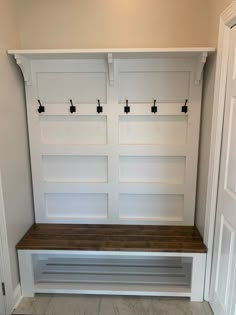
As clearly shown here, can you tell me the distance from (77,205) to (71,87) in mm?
1019

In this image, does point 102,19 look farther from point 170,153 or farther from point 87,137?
point 170,153

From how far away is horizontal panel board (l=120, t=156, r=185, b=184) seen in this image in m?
2.27

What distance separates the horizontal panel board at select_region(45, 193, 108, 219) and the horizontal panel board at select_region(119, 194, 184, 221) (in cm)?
18

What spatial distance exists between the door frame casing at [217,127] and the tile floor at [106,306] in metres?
0.21

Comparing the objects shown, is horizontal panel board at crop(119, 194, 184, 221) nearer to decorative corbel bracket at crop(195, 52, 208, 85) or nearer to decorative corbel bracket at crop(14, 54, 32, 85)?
decorative corbel bracket at crop(195, 52, 208, 85)

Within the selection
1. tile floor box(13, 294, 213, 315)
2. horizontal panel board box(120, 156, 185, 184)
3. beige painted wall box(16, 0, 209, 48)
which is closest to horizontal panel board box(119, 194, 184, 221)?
horizontal panel board box(120, 156, 185, 184)

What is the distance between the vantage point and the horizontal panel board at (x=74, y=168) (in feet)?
7.57

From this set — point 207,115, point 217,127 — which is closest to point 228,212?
point 217,127

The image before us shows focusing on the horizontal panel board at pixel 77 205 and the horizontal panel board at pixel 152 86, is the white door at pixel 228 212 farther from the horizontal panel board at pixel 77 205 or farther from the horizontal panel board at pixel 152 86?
the horizontal panel board at pixel 77 205

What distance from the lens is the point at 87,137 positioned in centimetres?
226

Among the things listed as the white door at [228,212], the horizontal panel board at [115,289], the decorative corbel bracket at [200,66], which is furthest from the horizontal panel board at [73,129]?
the horizontal panel board at [115,289]

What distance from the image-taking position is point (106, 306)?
1996 mm

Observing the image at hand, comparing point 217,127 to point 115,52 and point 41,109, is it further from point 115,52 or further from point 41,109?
point 41,109

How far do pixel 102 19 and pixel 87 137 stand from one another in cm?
92
